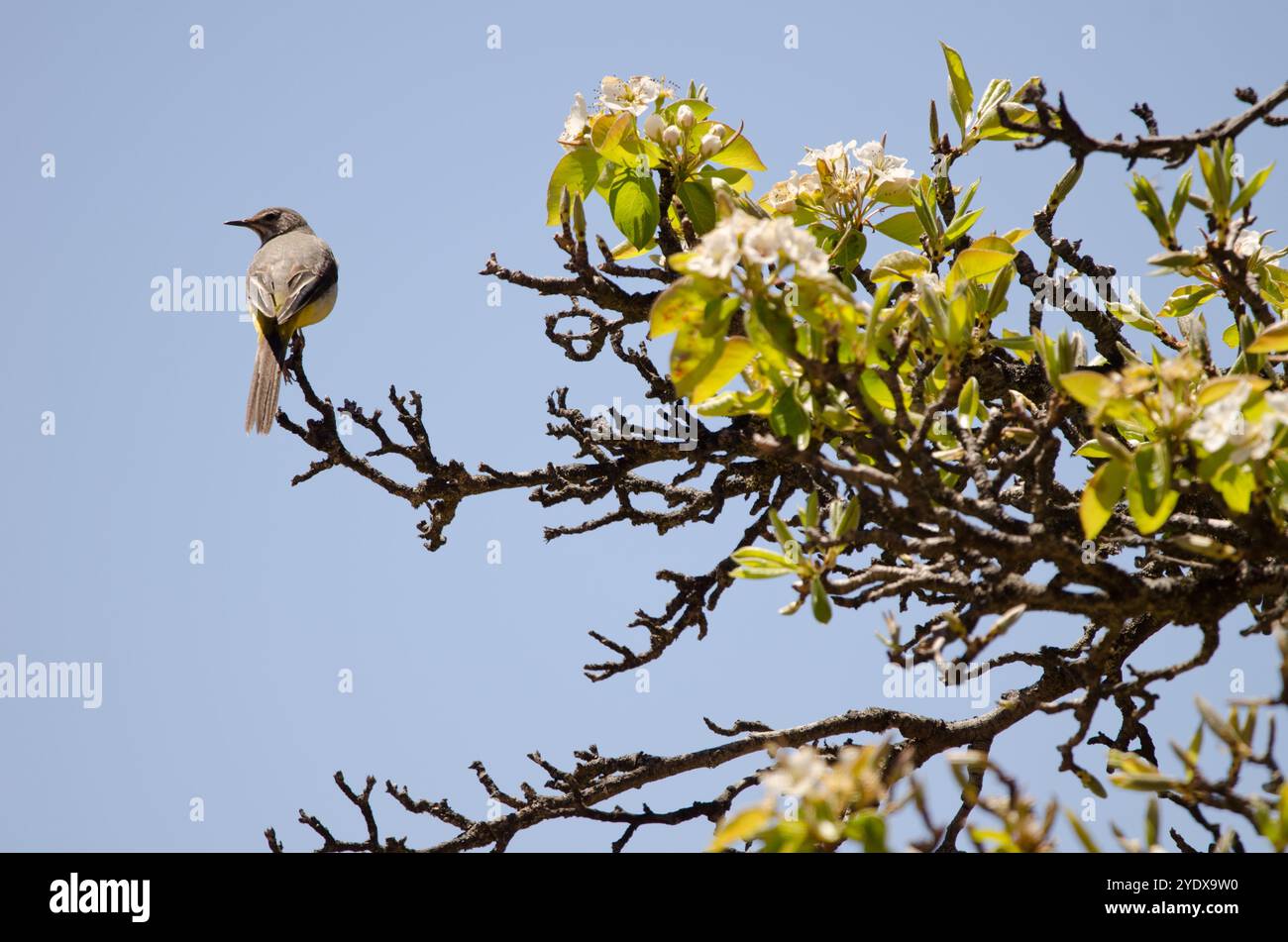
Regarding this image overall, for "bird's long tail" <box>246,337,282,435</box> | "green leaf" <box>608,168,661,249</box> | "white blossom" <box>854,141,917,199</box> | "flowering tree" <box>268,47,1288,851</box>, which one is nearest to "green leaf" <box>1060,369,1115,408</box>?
"flowering tree" <box>268,47,1288,851</box>

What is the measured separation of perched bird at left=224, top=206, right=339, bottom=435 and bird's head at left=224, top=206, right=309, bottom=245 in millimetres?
1431

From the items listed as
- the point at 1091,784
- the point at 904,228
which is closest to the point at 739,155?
the point at 904,228

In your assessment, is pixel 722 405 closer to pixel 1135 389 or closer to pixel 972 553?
pixel 972 553

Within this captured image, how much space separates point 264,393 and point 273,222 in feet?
12.2

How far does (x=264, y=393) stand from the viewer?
5723 millimetres

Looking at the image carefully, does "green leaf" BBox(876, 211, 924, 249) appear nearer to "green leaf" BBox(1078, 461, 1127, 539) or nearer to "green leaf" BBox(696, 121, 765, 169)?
"green leaf" BBox(696, 121, 765, 169)

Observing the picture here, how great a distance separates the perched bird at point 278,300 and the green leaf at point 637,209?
252 centimetres

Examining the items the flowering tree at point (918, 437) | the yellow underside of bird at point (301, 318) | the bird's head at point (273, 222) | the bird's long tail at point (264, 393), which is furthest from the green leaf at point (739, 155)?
the bird's head at point (273, 222)

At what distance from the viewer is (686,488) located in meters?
4.41

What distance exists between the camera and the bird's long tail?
561cm

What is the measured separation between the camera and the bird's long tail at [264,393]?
18.4ft

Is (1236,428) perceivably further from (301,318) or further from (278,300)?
(301,318)

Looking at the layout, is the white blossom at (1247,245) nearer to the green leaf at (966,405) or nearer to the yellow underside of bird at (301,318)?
the green leaf at (966,405)
